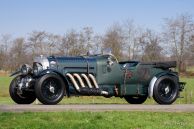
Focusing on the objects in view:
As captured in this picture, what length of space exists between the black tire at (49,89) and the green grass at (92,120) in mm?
2163

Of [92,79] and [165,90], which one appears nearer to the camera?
[92,79]

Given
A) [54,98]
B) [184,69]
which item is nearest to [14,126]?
[54,98]

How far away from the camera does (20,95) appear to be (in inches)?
530

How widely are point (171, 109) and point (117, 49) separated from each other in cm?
5365

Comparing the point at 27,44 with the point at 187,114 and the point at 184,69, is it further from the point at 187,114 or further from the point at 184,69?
the point at 187,114

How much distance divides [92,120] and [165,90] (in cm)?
506

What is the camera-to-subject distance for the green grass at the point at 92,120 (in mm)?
8914

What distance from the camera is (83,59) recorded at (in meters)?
13.3

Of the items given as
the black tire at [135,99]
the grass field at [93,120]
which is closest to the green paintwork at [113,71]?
the black tire at [135,99]

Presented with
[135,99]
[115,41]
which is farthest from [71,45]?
[135,99]

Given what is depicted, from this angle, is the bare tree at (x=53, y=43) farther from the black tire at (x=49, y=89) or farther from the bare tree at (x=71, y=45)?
the black tire at (x=49, y=89)

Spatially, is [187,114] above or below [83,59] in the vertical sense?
below

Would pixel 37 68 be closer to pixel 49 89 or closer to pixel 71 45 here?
pixel 49 89

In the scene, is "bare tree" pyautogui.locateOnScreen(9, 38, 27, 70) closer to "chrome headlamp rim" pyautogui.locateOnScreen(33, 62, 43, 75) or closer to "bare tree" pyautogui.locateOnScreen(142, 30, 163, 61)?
"bare tree" pyautogui.locateOnScreen(142, 30, 163, 61)
